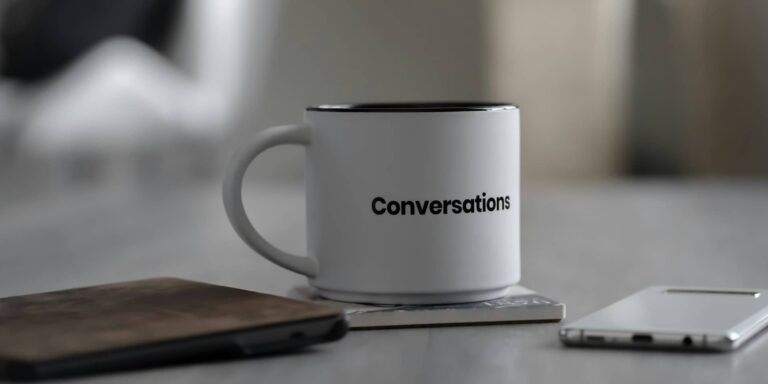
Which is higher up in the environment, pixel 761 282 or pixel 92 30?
pixel 92 30

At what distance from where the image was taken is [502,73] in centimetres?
289

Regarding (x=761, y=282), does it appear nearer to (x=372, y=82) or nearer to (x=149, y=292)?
(x=149, y=292)

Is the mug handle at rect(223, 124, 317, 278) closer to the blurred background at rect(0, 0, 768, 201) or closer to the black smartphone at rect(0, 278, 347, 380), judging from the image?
the black smartphone at rect(0, 278, 347, 380)

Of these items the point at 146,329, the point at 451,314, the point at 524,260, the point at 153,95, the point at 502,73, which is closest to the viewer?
the point at 146,329

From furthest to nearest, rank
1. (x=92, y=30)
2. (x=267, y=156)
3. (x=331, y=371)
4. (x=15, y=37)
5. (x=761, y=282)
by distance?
(x=267, y=156), (x=92, y=30), (x=15, y=37), (x=761, y=282), (x=331, y=371)

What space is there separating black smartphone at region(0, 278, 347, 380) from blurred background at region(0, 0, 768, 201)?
6.15 ft

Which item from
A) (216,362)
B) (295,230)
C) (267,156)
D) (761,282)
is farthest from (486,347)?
(267,156)

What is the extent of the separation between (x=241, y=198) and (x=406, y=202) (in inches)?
3.8

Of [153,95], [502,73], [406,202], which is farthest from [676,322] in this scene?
[502,73]

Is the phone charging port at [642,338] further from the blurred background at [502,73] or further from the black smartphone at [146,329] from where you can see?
the blurred background at [502,73]

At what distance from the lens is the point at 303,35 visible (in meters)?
2.84

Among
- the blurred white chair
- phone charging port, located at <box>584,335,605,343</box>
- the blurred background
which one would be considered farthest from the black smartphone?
the blurred background

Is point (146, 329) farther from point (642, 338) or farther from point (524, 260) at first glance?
point (524, 260)

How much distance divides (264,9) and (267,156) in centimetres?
36
